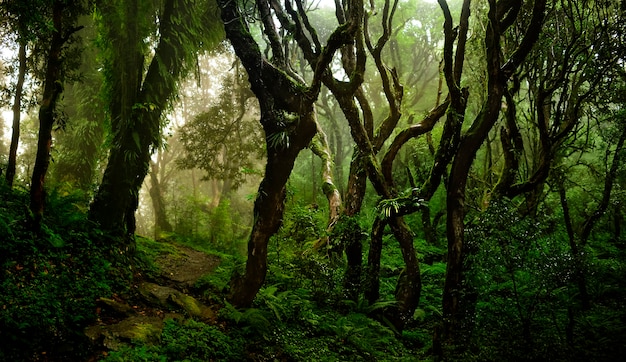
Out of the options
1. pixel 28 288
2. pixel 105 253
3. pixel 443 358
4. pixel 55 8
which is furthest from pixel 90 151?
pixel 443 358

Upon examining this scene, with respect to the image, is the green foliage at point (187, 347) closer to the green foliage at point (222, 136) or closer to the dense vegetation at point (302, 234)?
the dense vegetation at point (302, 234)

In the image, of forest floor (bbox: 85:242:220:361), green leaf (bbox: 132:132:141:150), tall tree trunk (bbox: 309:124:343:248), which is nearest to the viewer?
forest floor (bbox: 85:242:220:361)

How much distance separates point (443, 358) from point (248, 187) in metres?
28.1

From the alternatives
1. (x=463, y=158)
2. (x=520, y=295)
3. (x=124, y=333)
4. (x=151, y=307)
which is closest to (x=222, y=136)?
(x=151, y=307)

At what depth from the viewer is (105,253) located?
6477 mm

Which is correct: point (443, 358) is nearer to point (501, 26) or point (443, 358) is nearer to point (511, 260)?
point (511, 260)

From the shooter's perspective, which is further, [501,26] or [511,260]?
[501,26]

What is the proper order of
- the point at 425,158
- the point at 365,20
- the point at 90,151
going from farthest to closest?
the point at 425,158 → the point at 90,151 → the point at 365,20

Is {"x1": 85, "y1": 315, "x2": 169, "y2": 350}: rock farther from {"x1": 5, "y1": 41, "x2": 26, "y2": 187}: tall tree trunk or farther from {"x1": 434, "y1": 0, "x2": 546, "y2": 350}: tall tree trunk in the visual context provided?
{"x1": 5, "y1": 41, "x2": 26, "y2": 187}: tall tree trunk

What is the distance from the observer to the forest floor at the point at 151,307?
432 cm

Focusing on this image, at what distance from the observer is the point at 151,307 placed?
226 inches

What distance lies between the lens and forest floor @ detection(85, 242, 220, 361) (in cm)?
432

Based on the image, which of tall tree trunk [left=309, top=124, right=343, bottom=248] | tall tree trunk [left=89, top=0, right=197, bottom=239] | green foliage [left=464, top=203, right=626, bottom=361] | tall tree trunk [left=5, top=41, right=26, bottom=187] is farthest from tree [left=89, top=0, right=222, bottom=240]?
green foliage [left=464, top=203, right=626, bottom=361]

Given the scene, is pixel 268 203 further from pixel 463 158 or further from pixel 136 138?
pixel 136 138
